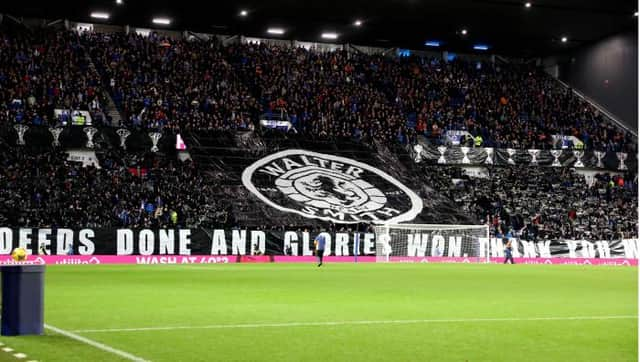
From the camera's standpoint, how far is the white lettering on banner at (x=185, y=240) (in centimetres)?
4322

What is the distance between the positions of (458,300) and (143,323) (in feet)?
23.9

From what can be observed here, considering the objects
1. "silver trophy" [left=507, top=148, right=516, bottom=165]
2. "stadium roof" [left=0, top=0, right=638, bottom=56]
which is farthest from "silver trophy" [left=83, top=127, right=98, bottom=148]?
"silver trophy" [left=507, top=148, right=516, bottom=165]

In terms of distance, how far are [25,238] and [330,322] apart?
29.3 metres

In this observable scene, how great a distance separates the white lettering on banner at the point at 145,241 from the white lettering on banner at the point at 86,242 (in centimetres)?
203

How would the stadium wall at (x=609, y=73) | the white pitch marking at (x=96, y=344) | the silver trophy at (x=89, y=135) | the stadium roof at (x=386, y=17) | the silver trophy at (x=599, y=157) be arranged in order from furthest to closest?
1. the stadium wall at (x=609, y=73)
2. the silver trophy at (x=599, y=157)
3. the stadium roof at (x=386, y=17)
4. the silver trophy at (x=89, y=135)
5. the white pitch marking at (x=96, y=344)

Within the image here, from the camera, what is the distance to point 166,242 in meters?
43.0

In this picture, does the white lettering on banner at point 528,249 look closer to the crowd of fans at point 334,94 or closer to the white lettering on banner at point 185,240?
the crowd of fans at point 334,94

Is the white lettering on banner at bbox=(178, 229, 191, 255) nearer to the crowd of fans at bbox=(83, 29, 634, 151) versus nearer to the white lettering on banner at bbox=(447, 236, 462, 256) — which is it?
the crowd of fans at bbox=(83, 29, 634, 151)

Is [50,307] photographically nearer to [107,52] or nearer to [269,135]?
→ [269,135]

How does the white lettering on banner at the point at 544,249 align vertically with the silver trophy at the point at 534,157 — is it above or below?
below

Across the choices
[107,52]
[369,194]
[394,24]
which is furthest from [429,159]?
[107,52]

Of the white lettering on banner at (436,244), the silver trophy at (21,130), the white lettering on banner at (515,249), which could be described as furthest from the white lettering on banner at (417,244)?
the silver trophy at (21,130)

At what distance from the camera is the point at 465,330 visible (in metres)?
12.9

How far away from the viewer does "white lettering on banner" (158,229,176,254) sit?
141 feet
